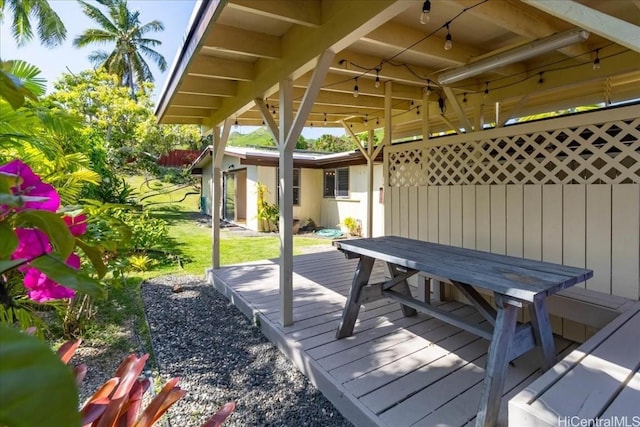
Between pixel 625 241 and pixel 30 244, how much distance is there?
365 cm

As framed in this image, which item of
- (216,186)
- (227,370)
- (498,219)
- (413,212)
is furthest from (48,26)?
(498,219)

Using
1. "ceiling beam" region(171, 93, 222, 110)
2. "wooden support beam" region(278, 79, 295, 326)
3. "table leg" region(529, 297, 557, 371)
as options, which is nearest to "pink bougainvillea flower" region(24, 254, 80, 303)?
"table leg" region(529, 297, 557, 371)

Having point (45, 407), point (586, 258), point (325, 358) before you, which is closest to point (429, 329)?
point (325, 358)

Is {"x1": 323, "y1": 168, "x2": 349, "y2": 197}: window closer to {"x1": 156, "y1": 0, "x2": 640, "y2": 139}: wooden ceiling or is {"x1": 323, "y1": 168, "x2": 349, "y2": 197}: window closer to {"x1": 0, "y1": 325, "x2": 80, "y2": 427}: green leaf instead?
{"x1": 156, "y1": 0, "x2": 640, "y2": 139}: wooden ceiling

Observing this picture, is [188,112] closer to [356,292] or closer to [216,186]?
[216,186]

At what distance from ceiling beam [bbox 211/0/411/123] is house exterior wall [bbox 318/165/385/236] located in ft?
21.6

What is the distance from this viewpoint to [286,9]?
2486 mm

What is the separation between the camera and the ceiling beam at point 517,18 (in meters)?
2.56

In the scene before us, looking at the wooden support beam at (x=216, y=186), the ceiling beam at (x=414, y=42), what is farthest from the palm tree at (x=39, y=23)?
the ceiling beam at (x=414, y=42)

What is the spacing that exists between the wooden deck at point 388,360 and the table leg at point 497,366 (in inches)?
7.7

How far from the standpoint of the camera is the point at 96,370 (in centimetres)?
287

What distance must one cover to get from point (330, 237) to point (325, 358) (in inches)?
300

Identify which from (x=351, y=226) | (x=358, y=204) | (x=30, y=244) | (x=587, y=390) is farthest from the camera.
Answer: (x=358, y=204)

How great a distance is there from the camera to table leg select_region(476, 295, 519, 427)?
1.80 metres
